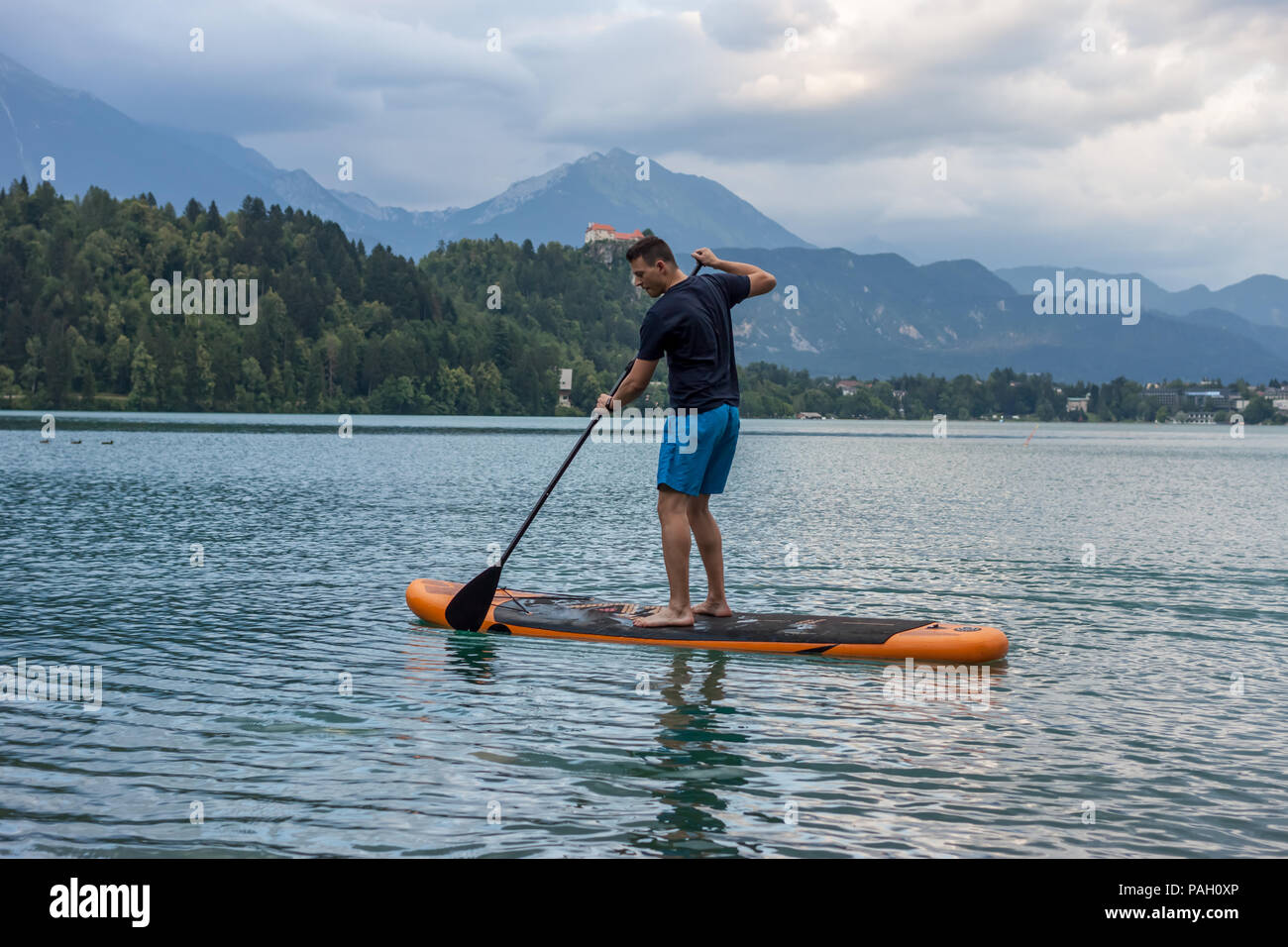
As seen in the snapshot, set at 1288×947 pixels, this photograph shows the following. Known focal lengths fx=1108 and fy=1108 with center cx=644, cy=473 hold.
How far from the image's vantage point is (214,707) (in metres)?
9.84

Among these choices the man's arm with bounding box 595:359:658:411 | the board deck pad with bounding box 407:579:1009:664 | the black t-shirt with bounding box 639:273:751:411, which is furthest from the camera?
the board deck pad with bounding box 407:579:1009:664

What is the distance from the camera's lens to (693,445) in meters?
11.2

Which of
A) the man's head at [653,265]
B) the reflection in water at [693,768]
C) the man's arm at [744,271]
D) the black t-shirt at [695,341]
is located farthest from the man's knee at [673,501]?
the man's arm at [744,271]

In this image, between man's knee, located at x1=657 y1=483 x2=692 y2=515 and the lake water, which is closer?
the lake water

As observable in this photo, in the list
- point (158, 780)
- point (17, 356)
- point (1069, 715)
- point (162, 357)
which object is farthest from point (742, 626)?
point (17, 356)

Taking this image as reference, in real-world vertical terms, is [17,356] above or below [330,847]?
above

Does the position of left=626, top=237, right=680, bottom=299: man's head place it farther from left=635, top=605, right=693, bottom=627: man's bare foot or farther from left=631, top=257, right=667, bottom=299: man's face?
left=635, top=605, right=693, bottom=627: man's bare foot

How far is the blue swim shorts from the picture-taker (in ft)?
36.6

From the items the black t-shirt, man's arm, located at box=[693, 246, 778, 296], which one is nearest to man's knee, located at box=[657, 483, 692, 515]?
the black t-shirt

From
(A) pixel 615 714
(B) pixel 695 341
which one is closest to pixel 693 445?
(B) pixel 695 341

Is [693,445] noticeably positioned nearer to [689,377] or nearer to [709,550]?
[689,377]
